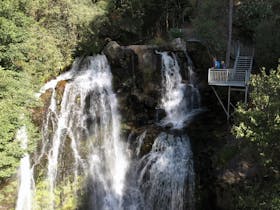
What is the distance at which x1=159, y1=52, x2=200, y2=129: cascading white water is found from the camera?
1914 centimetres

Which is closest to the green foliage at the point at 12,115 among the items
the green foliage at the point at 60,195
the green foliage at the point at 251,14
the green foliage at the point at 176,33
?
the green foliage at the point at 60,195

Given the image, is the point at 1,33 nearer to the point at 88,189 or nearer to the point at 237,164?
the point at 88,189

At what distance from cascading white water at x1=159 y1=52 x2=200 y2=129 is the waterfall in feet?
10.5

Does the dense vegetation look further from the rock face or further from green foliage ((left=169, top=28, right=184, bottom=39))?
the rock face

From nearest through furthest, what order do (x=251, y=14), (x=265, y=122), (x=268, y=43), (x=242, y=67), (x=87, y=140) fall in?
(x=265, y=122)
(x=268, y=43)
(x=87, y=140)
(x=242, y=67)
(x=251, y=14)

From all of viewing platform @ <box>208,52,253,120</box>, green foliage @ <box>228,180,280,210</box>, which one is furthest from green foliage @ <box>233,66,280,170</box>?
viewing platform @ <box>208,52,253,120</box>

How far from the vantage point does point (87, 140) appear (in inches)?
671

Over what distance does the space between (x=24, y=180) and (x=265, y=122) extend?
11604 mm

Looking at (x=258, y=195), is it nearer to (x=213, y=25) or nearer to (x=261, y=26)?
(x=261, y=26)

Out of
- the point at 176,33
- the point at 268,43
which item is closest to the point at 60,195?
the point at 268,43

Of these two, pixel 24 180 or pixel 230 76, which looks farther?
pixel 230 76

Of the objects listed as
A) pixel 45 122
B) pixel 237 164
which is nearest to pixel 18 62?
pixel 45 122

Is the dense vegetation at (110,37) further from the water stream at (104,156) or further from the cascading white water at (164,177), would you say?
the cascading white water at (164,177)

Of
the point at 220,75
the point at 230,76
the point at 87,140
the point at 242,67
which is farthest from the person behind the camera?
the point at 242,67
